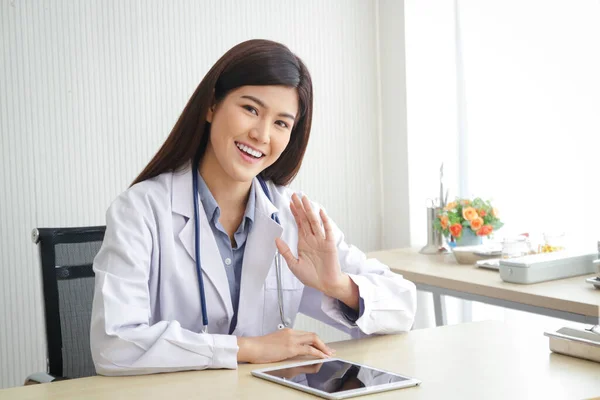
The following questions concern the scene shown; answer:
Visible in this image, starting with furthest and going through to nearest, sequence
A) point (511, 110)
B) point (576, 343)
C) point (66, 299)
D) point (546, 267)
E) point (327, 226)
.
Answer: point (511, 110) < point (546, 267) < point (66, 299) < point (327, 226) < point (576, 343)

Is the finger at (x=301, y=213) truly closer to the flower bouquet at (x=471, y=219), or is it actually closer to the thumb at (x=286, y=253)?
the thumb at (x=286, y=253)

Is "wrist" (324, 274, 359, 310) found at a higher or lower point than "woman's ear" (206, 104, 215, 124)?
lower

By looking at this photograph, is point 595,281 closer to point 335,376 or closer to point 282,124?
point 282,124

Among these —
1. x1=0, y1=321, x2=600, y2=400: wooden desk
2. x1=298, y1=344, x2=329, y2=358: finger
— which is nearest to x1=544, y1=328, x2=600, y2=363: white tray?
x1=0, y1=321, x2=600, y2=400: wooden desk

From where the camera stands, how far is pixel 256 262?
1777 millimetres

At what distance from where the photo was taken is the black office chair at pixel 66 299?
6.27ft

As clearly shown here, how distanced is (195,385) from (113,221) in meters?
0.44

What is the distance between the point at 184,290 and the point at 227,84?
1.51 ft

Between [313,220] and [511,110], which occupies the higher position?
[511,110]

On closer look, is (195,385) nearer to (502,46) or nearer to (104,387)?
(104,387)

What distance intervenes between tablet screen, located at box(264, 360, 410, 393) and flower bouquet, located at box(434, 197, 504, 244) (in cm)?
167

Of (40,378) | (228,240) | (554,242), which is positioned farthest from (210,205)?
(554,242)

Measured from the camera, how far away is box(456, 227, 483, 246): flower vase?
3.07m

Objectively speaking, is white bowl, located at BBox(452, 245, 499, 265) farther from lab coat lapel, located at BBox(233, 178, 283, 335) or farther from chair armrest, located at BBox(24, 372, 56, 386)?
chair armrest, located at BBox(24, 372, 56, 386)
